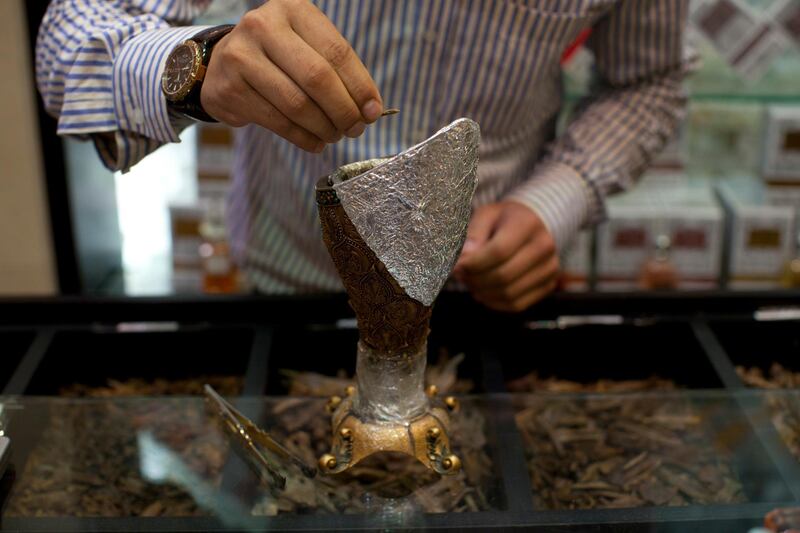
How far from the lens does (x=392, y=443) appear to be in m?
→ 0.96

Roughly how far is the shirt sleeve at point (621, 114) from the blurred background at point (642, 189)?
0.55 meters

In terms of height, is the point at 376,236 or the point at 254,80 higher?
the point at 254,80

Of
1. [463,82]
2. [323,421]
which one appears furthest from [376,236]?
[463,82]

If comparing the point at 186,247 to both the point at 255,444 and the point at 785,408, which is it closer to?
the point at 255,444

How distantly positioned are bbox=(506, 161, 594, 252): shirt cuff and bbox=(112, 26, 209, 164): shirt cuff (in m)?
0.53

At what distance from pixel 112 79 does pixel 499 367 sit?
0.58 meters

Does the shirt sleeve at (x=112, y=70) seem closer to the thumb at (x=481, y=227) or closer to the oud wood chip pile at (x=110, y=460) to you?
the oud wood chip pile at (x=110, y=460)

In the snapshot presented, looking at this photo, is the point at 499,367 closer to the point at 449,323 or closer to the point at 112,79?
the point at 449,323

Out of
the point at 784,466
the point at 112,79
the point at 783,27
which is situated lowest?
the point at 784,466

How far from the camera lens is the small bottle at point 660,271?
206cm

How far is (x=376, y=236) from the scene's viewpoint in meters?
0.88

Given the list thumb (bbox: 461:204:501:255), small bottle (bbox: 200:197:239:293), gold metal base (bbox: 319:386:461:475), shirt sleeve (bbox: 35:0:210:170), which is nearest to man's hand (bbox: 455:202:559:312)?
thumb (bbox: 461:204:501:255)

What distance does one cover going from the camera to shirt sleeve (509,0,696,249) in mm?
1416

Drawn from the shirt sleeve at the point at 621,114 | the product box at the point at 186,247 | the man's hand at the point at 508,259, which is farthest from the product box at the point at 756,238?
the product box at the point at 186,247
